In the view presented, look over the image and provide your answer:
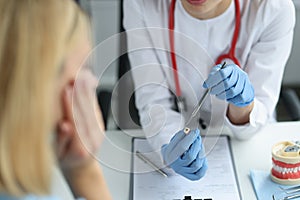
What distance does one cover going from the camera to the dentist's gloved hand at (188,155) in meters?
1.09

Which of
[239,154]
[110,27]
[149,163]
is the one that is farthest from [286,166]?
[110,27]

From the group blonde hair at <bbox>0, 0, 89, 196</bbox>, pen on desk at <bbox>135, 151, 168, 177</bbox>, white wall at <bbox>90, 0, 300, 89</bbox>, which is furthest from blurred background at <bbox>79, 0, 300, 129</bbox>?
blonde hair at <bbox>0, 0, 89, 196</bbox>

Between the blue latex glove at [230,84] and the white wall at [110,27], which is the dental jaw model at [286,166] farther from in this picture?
the white wall at [110,27]

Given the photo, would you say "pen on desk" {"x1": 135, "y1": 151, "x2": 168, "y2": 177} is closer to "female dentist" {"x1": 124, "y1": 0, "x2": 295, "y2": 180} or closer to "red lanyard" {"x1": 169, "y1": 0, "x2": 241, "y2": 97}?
"female dentist" {"x1": 124, "y1": 0, "x2": 295, "y2": 180}

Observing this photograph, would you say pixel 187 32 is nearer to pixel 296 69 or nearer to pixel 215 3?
pixel 215 3

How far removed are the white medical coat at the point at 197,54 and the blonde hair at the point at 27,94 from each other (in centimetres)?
58

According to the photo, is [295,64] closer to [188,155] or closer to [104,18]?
[104,18]

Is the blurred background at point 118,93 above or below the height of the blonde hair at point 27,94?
below

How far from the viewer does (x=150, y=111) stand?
133 centimetres

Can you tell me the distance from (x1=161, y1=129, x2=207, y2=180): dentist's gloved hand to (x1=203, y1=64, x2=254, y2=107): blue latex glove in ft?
0.35

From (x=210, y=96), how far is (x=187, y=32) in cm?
20

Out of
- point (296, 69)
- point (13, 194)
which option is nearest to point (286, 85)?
point (296, 69)

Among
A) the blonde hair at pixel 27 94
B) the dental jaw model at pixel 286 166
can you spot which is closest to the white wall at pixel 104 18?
the dental jaw model at pixel 286 166

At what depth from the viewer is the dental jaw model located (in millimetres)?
1104
